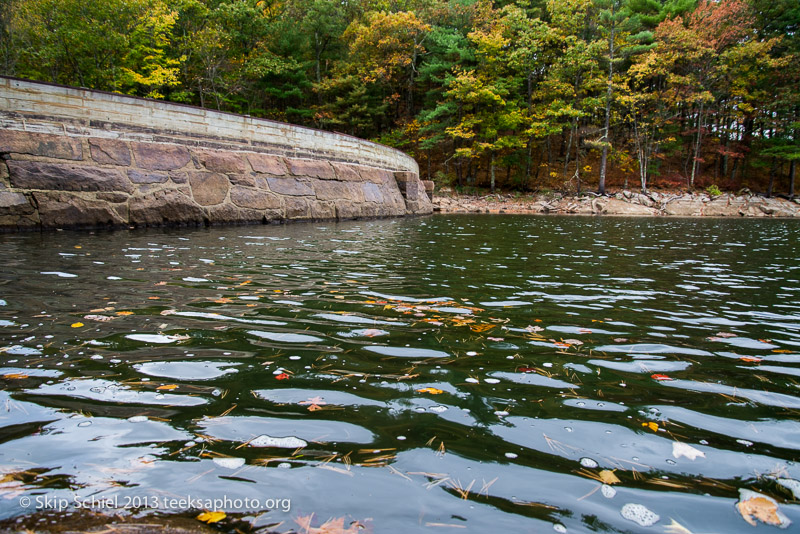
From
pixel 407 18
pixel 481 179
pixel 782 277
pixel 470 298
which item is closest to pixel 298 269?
pixel 470 298

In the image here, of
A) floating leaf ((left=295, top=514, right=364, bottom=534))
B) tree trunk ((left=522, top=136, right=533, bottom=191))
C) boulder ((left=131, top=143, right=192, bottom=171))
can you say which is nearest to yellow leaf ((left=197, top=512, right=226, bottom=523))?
floating leaf ((left=295, top=514, right=364, bottom=534))

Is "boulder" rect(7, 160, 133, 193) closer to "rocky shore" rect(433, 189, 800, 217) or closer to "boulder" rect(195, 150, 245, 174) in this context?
"boulder" rect(195, 150, 245, 174)

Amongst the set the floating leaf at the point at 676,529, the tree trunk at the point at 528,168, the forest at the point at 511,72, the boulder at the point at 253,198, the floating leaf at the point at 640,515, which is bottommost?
the floating leaf at the point at 676,529

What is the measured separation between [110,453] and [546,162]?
34.6 m

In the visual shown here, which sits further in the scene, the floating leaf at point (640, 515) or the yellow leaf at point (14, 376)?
the yellow leaf at point (14, 376)

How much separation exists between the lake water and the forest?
23.9 m

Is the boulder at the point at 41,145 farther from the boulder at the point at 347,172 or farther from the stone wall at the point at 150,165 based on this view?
the boulder at the point at 347,172

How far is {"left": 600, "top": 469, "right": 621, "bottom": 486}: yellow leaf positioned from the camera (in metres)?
1.35

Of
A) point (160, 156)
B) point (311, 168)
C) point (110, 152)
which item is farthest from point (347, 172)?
point (110, 152)

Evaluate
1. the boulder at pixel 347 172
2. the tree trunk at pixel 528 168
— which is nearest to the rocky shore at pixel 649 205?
the tree trunk at pixel 528 168

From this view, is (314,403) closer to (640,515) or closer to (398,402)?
(398,402)

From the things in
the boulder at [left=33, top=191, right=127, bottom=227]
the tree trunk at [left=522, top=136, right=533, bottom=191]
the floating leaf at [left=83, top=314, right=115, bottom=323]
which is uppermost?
the tree trunk at [left=522, top=136, right=533, bottom=191]

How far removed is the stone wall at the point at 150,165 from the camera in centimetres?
813

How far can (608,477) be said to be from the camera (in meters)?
1.37
